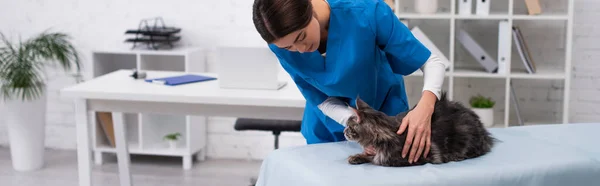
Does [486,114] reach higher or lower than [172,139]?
higher

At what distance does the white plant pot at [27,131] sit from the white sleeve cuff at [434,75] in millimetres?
2860

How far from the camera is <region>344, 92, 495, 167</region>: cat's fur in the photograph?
1.66 m

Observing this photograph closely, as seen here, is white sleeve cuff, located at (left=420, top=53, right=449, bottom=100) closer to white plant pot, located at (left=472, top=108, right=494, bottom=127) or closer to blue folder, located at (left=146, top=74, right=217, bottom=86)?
blue folder, located at (left=146, top=74, right=217, bottom=86)

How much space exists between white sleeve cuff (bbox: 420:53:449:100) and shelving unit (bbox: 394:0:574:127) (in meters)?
1.75

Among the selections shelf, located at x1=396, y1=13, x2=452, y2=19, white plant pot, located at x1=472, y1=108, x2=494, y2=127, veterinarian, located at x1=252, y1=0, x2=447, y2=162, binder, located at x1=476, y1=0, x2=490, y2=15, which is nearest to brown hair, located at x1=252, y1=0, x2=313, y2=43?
veterinarian, located at x1=252, y1=0, x2=447, y2=162

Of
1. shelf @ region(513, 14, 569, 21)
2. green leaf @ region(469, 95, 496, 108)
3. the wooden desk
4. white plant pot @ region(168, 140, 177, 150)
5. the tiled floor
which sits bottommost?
the tiled floor

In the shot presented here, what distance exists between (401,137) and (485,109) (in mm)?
2104

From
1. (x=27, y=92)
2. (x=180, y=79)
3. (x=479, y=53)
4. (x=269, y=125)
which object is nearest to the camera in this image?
(x=180, y=79)

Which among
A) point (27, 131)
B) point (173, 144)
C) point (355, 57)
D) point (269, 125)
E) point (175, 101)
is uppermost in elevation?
point (355, 57)

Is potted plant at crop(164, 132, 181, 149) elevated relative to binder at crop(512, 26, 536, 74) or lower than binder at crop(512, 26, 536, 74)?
lower

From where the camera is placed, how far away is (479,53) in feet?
11.9

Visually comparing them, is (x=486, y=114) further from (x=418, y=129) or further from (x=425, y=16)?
(x=418, y=129)

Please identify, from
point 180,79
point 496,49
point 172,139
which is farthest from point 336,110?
point 172,139

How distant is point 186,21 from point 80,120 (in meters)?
1.41
